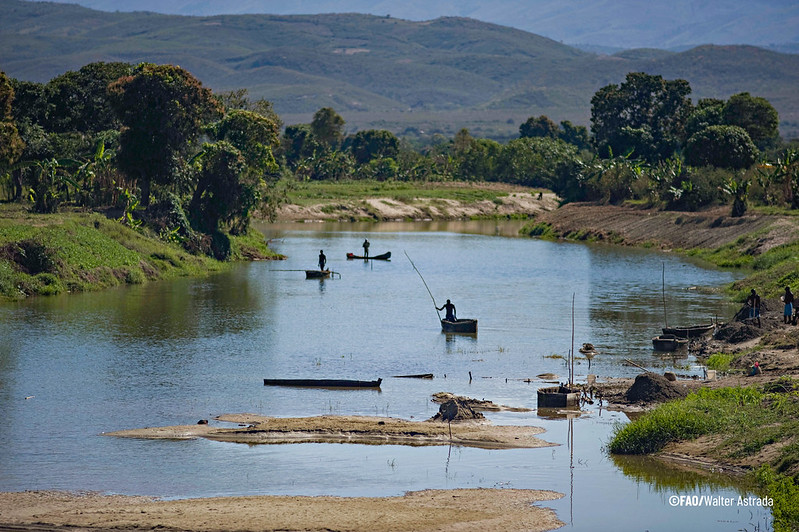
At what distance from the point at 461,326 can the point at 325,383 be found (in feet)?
37.8

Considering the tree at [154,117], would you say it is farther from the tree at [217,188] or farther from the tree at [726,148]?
the tree at [726,148]

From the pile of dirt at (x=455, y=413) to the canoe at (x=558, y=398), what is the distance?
233 centimetres

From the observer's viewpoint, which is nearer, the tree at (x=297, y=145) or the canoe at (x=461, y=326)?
the canoe at (x=461, y=326)

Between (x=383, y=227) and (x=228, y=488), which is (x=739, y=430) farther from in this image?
(x=383, y=227)

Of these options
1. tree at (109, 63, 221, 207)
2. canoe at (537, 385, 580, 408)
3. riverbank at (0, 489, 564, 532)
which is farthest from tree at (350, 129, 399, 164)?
riverbank at (0, 489, 564, 532)

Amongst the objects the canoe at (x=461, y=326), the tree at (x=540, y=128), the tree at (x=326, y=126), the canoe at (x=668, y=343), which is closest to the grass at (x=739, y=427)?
the canoe at (x=668, y=343)

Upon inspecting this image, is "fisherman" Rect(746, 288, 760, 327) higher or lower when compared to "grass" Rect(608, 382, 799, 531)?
higher

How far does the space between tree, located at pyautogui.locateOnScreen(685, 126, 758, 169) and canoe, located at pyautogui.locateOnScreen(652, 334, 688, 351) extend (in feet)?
194

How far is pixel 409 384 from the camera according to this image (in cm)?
3203

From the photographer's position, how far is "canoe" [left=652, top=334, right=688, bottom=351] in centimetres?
3666

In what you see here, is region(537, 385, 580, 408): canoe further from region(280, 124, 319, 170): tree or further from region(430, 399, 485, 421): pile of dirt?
region(280, 124, 319, 170): tree

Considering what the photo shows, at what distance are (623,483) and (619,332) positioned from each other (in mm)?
20191

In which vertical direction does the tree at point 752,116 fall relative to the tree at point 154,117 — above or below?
above

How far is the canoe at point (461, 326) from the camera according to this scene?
1630 inches
